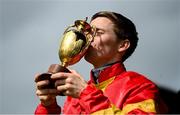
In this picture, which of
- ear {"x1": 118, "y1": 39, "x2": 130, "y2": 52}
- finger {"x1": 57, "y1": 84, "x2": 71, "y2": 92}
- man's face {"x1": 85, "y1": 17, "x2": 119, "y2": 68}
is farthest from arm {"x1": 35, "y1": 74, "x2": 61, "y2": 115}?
ear {"x1": 118, "y1": 39, "x2": 130, "y2": 52}

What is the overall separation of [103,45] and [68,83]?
52cm

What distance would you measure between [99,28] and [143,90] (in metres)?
0.46

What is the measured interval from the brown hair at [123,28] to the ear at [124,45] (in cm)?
2

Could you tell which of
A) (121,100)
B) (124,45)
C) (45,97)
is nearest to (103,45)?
(124,45)

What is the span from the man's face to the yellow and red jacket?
65 millimetres

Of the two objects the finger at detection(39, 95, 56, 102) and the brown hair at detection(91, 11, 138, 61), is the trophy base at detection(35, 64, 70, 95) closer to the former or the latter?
the finger at detection(39, 95, 56, 102)

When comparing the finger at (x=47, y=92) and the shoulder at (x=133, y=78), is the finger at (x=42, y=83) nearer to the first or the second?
the finger at (x=47, y=92)

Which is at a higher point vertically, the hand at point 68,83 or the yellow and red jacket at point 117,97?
the hand at point 68,83

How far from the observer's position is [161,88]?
14.4 ft

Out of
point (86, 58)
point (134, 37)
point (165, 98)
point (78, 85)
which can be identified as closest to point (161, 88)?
point (165, 98)

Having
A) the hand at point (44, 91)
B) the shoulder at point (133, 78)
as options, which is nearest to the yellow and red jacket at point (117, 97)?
the shoulder at point (133, 78)

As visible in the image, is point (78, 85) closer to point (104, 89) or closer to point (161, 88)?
point (104, 89)

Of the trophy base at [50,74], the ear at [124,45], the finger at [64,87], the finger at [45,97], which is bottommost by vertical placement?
the finger at [45,97]

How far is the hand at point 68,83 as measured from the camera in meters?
2.98
